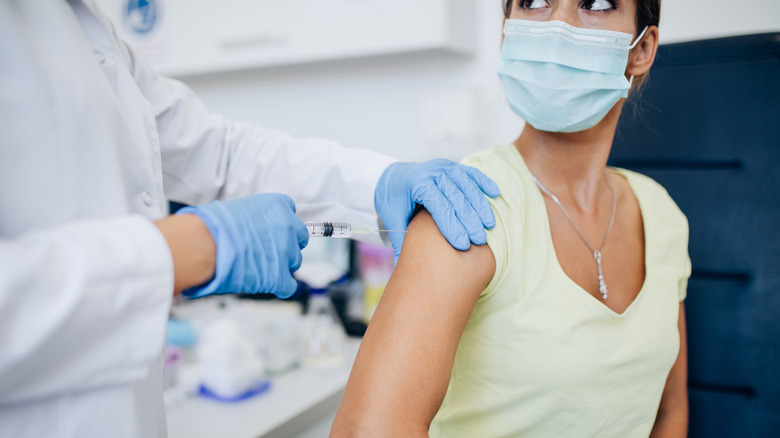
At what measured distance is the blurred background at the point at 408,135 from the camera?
135 centimetres

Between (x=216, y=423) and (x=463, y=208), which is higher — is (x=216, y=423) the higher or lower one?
the lower one

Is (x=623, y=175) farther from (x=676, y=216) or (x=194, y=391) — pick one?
(x=194, y=391)

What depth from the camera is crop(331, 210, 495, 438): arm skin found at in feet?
2.46

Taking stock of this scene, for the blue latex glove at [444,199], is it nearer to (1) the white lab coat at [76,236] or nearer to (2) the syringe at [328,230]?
(2) the syringe at [328,230]

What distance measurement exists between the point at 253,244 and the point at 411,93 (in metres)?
1.37

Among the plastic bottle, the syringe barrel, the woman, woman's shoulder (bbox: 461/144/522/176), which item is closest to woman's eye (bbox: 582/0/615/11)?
the woman

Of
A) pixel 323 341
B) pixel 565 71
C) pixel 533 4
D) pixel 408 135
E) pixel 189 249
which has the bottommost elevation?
pixel 323 341

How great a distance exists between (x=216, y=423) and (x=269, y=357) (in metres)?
0.33

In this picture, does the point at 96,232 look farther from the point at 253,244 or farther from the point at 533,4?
the point at 533,4

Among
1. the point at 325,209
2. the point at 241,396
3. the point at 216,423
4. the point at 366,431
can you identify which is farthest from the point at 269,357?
the point at 366,431

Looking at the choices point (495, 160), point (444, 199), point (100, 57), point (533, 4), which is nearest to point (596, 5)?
point (533, 4)

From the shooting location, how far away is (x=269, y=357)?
164 cm

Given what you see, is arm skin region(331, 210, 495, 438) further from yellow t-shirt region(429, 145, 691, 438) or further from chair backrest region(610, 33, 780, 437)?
chair backrest region(610, 33, 780, 437)

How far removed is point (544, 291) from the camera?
92 centimetres
